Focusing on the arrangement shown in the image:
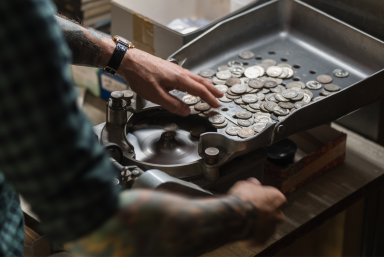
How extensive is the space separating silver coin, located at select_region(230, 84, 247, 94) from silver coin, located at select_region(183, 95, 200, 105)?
0.11 metres

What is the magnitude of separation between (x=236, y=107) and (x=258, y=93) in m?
0.10

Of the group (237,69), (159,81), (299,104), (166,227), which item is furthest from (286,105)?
(166,227)

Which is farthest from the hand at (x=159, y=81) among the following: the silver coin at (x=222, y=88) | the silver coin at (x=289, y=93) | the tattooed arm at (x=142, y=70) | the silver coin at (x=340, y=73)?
the silver coin at (x=340, y=73)

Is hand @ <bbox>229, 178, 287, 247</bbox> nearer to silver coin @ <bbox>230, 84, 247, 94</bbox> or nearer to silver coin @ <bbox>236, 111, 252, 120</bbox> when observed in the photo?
silver coin @ <bbox>236, 111, 252, 120</bbox>

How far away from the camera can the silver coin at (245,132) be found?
107 centimetres

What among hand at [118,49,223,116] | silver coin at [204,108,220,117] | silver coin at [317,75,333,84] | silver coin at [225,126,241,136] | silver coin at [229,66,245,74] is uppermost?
hand at [118,49,223,116]

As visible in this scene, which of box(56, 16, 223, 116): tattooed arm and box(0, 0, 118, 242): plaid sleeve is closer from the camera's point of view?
box(0, 0, 118, 242): plaid sleeve

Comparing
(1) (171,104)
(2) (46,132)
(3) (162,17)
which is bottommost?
(3) (162,17)

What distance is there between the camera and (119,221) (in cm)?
55

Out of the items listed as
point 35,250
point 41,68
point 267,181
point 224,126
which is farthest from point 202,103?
point 41,68

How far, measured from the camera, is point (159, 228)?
1.90 ft

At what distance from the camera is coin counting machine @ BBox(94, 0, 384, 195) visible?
1.00 meters

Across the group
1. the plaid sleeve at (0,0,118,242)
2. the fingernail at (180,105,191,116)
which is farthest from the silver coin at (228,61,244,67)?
the plaid sleeve at (0,0,118,242)

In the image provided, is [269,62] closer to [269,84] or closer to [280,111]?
[269,84]
